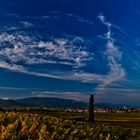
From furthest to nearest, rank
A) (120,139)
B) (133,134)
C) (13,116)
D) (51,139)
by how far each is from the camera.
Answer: (13,116)
(133,134)
(120,139)
(51,139)

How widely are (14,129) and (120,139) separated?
107 inches

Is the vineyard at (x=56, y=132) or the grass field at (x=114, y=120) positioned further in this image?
the grass field at (x=114, y=120)

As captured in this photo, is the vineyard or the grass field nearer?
the vineyard

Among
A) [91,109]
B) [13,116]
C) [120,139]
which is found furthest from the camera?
[91,109]

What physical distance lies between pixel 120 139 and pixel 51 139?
180 centimetres

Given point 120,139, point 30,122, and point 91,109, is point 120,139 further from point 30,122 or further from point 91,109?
point 91,109

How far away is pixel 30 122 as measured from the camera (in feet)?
37.4

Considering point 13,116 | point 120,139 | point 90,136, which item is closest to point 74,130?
point 90,136

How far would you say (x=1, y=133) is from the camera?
10.7 m

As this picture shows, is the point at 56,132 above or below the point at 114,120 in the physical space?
above

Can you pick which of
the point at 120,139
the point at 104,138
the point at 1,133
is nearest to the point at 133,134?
the point at 120,139

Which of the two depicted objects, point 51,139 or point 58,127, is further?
point 58,127

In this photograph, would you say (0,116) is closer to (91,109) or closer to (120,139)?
(120,139)

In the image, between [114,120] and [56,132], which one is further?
[114,120]
